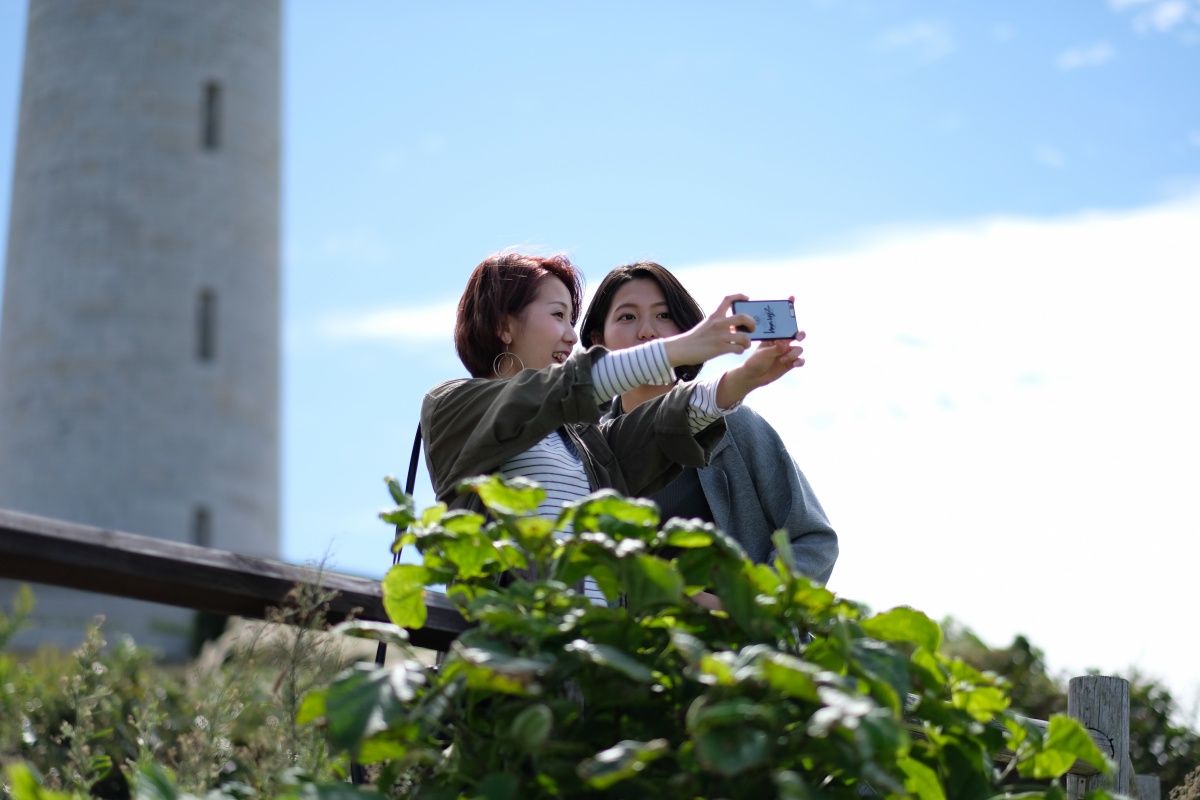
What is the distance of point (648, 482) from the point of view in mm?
2803

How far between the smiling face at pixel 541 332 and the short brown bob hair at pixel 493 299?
0.6 inches

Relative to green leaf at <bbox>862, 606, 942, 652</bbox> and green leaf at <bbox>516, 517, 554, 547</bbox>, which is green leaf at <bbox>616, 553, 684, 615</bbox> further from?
green leaf at <bbox>862, 606, 942, 652</bbox>

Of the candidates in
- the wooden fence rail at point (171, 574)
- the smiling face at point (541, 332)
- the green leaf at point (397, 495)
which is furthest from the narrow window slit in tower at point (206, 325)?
the green leaf at point (397, 495)

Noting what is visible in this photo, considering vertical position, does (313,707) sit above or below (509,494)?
below

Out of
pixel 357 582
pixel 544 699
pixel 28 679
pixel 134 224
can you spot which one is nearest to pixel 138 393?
pixel 134 224

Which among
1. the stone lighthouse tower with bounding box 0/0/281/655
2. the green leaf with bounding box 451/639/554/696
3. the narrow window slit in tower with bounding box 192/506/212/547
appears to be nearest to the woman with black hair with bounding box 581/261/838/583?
the green leaf with bounding box 451/639/554/696

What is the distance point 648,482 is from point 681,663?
38.6 inches

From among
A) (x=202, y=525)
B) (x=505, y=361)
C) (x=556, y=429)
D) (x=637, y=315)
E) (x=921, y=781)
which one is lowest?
(x=202, y=525)

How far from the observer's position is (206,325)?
19.6 metres

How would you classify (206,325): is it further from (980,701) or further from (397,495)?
(980,701)

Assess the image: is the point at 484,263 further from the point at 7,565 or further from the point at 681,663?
the point at 681,663

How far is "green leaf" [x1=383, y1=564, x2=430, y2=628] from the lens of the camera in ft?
6.49

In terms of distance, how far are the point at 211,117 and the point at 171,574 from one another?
18242 mm

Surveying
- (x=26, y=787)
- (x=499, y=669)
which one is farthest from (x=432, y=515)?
(x=26, y=787)
